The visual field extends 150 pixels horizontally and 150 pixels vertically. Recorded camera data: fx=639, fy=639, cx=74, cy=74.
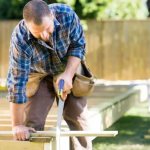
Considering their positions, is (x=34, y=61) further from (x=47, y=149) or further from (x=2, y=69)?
(x=2, y=69)

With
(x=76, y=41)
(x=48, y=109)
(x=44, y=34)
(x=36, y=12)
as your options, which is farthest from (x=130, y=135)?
(x=36, y=12)

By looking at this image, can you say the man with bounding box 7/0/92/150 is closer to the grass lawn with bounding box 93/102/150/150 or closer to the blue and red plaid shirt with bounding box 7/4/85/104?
the blue and red plaid shirt with bounding box 7/4/85/104

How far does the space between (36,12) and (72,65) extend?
62 cm

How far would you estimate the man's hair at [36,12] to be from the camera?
374cm

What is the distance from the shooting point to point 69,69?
13.9 ft

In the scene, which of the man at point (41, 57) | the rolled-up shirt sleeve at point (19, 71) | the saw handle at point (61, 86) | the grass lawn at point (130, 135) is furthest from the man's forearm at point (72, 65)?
the grass lawn at point (130, 135)

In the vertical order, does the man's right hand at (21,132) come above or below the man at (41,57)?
below

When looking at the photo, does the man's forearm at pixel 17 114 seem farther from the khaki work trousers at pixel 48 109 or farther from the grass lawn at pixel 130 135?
the grass lawn at pixel 130 135

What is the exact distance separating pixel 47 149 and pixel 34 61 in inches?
25.1

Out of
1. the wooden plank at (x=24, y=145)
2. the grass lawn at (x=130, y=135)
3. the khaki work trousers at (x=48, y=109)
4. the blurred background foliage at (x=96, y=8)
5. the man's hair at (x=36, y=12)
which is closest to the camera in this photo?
the man's hair at (x=36, y=12)

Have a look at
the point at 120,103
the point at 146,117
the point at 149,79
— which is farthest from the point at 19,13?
the point at 120,103

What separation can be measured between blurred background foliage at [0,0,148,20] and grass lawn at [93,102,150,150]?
20.1ft

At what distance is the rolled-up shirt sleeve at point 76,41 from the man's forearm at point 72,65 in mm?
34

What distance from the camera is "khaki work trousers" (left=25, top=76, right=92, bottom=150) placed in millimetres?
4574
